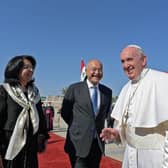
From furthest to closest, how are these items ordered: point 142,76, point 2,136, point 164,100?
point 2,136 < point 142,76 < point 164,100

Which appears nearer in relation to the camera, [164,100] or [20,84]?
[164,100]

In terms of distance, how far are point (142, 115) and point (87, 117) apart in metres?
1.57

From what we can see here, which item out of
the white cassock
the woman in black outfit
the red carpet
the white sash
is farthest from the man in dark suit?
the red carpet

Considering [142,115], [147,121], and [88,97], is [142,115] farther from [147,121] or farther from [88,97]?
[88,97]

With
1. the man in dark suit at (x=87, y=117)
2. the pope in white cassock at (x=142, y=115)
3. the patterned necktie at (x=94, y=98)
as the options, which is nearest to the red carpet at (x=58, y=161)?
the man in dark suit at (x=87, y=117)

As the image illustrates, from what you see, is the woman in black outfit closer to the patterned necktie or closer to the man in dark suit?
the man in dark suit

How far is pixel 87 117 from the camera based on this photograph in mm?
4961

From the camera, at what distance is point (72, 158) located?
5.08m

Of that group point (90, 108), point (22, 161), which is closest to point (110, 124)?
point (90, 108)

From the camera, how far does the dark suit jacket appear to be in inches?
193

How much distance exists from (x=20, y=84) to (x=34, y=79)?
0.22 meters

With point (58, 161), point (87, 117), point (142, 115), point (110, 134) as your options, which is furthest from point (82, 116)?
point (58, 161)

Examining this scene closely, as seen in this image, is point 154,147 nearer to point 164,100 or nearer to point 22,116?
point 164,100

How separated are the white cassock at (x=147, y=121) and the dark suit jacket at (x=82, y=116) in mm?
1205
